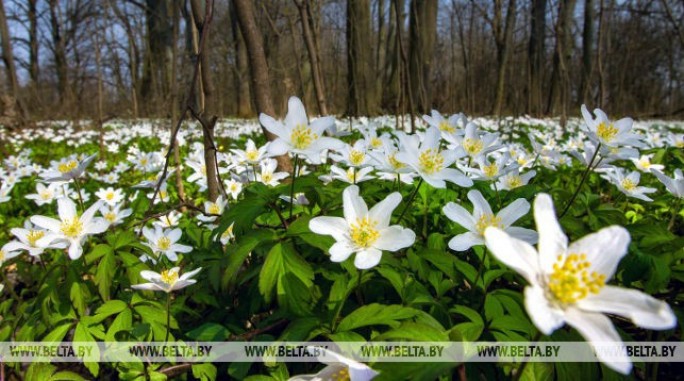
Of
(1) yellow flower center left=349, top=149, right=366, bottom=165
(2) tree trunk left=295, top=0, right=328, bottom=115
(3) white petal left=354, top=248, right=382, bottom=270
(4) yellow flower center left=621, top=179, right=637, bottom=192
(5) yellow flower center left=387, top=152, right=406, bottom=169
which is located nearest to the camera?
(3) white petal left=354, top=248, right=382, bottom=270

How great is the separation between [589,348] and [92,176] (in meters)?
5.01

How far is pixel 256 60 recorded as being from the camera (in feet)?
9.04

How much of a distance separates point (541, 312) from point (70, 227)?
1697 mm

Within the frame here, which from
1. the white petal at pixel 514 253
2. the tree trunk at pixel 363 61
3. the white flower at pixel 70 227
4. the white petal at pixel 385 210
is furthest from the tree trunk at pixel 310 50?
the tree trunk at pixel 363 61

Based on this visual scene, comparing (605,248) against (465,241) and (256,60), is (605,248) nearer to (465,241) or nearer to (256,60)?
(465,241)

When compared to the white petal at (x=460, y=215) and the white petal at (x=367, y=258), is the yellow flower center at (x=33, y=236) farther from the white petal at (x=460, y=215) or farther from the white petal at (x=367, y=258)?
the white petal at (x=460, y=215)

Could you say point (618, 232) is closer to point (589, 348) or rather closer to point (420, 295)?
point (589, 348)

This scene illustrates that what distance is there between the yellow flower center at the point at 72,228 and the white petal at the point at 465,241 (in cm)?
143

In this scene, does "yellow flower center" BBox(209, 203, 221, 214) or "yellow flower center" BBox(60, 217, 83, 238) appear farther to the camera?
"yellow flower center" BBox(209, 203, 221, 214)

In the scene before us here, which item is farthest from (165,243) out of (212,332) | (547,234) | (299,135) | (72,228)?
(547,234)

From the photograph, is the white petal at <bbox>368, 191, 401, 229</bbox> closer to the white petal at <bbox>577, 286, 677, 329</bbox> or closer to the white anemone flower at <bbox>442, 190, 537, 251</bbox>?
the white anemone flower at <bbox>442, 190, 537, 251</bbox>

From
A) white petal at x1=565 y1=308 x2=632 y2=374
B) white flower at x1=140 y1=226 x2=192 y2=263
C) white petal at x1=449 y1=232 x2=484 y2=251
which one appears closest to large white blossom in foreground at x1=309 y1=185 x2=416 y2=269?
white petal at x1=449 y1=232 x2=484 y2=251

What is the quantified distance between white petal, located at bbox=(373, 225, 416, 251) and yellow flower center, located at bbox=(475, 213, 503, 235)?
0.85 ft

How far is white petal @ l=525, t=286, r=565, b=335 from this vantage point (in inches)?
28.9
